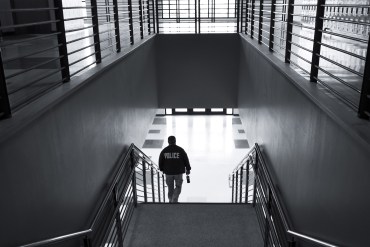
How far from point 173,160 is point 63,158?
259 cm

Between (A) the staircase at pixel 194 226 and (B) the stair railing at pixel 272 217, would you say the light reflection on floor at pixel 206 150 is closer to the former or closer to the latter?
(A) the staircase at pixel 194 226

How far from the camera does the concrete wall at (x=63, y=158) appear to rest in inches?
55.6

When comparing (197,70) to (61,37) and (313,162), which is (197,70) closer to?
(61,37)

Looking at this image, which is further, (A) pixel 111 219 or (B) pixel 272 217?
(B) pixel 272 217

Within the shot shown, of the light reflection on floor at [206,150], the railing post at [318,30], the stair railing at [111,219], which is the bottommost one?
the light reflection on floor at [206,150]

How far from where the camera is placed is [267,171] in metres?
3.02

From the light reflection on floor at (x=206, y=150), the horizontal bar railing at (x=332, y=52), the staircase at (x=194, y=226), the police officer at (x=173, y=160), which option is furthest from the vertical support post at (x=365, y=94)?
the light reflection on floor at (x=206, y=150)

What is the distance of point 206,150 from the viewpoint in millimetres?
7938

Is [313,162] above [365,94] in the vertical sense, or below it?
below

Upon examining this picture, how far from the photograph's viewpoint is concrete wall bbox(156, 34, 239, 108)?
578cm

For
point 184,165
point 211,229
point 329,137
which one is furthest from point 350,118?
point 184,165

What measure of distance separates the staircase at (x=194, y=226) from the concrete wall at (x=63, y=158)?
732 mm

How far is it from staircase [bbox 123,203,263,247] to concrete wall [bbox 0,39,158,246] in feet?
2.40

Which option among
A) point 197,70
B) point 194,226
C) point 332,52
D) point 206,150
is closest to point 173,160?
point 194,226
